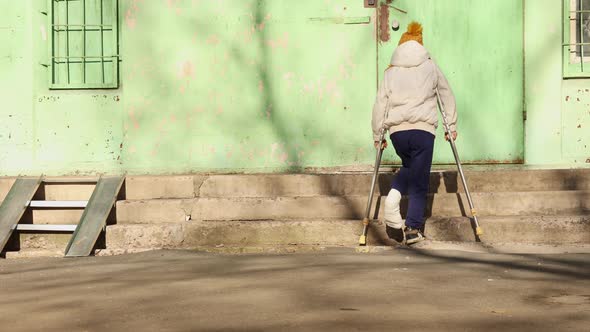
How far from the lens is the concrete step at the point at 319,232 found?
886cm

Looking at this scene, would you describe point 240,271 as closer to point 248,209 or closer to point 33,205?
point 248,209

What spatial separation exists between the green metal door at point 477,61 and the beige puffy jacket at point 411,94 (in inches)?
66.9

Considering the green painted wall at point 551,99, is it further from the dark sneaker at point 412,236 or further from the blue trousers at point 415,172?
the dark sneaker at point 412,236

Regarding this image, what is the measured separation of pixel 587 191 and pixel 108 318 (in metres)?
5.61

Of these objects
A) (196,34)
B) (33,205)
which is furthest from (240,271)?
(196,34)

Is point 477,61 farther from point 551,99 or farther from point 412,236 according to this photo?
point 412,236

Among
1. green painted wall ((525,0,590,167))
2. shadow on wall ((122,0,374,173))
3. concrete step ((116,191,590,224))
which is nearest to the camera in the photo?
concrete step ((116,191,590,224))

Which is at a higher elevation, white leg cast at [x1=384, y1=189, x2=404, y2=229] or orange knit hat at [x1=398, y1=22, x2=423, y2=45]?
orange knit hat at [x1=398, y1=22, x2=423, y2=45]

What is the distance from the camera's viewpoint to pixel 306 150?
35.0ft

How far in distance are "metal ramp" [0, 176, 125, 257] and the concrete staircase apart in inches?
4.9

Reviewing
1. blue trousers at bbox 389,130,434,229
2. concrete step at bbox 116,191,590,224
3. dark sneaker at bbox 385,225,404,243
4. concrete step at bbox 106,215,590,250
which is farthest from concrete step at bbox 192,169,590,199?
blue trousers at bbox 389,130,434,229

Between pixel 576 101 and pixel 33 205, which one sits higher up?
pixel 576 101

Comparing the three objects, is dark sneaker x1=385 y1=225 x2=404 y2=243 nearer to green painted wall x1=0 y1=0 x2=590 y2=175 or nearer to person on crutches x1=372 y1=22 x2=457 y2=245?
person on crutches x1=372 y1=22 x2=457 y2=245

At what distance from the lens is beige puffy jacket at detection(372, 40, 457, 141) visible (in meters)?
8.68
